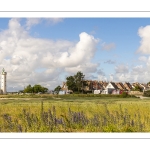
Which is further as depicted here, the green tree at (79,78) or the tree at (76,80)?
the tree at (76,80)

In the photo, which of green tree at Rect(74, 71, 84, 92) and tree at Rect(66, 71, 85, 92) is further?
tree at Rect(66, 71, 85, 92)

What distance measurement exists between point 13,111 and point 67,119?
367 centimetres

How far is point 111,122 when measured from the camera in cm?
771
